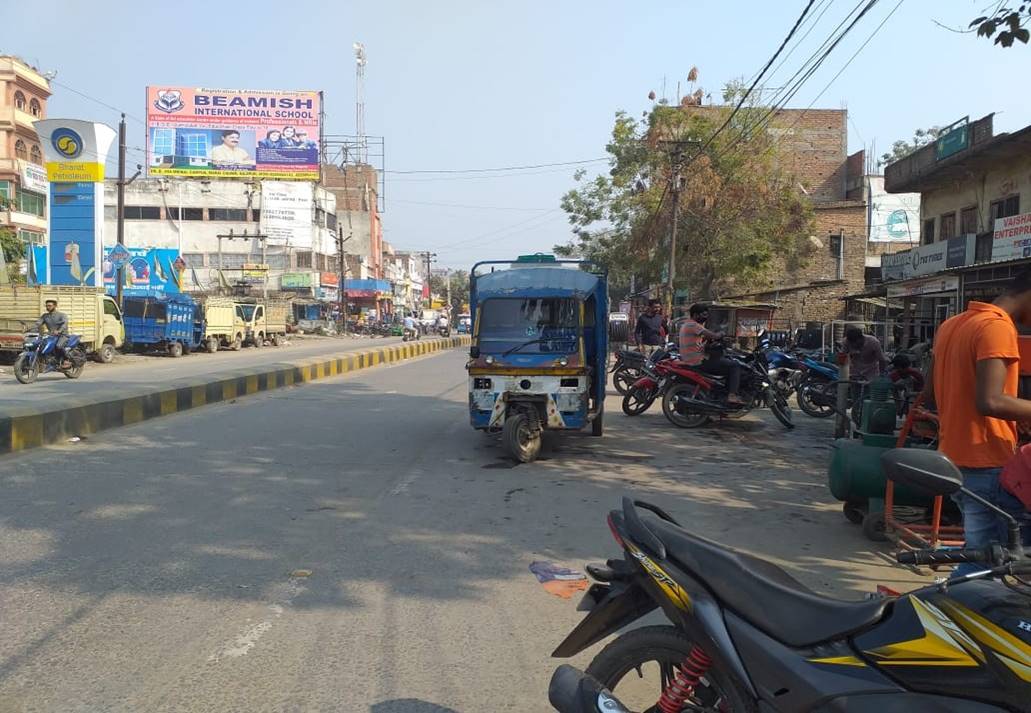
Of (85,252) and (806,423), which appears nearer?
(806,423)

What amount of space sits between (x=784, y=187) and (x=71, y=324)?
967 inches

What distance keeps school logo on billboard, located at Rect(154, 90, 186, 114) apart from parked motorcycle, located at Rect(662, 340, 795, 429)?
55.2 metres

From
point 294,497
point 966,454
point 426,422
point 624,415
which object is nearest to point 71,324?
point 426,422

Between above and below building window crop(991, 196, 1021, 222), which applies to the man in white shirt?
above

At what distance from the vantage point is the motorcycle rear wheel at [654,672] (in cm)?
240

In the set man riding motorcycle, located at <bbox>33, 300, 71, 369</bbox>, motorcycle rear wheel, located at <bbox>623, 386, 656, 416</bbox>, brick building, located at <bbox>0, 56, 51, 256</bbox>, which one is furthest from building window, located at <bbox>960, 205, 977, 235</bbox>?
brick building, located at <bbox>0, 56, 51, 256</bbox>

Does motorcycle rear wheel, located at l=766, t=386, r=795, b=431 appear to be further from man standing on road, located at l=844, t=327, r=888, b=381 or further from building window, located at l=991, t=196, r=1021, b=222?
building window, located at l=991, t=196, r=1021, b=222

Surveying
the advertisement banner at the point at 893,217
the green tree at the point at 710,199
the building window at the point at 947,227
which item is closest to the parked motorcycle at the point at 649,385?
the building window at the point at 947,227

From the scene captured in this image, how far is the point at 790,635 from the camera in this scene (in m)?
2.19

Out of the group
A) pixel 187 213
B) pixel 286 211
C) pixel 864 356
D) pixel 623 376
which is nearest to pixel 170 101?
pixel 187 213

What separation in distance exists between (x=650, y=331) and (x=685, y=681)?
48.5 feet

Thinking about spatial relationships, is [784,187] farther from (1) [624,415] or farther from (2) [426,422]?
(2) [426,422]

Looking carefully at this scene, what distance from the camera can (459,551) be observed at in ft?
17.3

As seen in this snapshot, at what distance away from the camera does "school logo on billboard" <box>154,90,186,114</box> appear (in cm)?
5662
